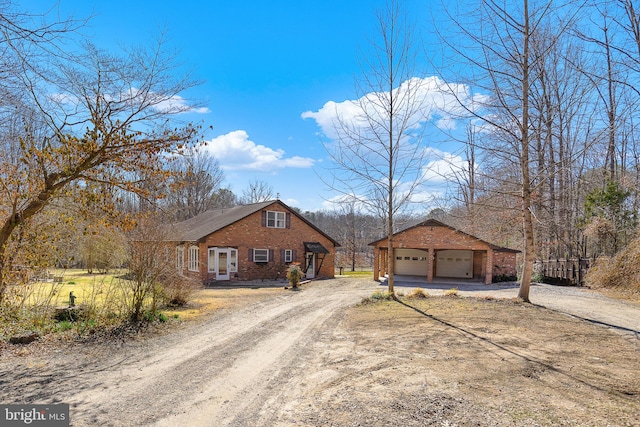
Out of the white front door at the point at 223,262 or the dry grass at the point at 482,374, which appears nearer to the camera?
the dry grass at the point at 482,374

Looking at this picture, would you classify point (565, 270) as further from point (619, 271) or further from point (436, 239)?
point (436, 239)

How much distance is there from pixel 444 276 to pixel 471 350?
19028mm

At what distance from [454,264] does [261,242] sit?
500 inches

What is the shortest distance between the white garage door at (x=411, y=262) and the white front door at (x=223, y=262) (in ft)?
35.4

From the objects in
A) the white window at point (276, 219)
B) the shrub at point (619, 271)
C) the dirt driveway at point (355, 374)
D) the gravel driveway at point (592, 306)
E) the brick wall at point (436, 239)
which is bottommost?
the gravel driveway at point (592, 306)

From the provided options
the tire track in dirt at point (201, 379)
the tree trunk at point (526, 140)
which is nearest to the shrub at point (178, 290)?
the tire track in dirt at point (201, 379)

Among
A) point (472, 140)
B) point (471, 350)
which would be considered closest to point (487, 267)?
point (472, 140)

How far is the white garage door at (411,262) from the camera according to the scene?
25.3 metres

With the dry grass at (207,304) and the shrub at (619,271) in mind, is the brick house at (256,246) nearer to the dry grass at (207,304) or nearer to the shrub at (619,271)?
the dry grass at (207,304)

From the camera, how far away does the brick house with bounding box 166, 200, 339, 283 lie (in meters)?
22.5

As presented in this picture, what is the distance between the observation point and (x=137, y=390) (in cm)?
516

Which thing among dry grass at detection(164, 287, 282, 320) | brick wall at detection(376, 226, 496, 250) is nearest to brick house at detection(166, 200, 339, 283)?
dry grass at detection(164, 287, 282, 320)

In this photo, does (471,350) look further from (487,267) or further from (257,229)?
(257,229)

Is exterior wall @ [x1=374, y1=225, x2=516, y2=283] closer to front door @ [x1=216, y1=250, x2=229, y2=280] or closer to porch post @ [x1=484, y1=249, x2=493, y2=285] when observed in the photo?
porch post @ [x1=484, y1=249, x2=493, y2=285]
